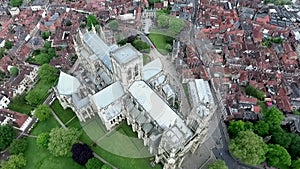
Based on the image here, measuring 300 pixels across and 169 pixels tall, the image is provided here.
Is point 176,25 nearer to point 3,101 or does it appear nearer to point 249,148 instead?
point 249,148

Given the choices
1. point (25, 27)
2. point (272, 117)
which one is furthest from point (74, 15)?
point (272, 117)

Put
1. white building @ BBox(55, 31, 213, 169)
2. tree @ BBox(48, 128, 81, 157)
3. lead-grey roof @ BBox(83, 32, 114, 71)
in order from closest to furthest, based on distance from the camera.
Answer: white building @ BBox(55, 31, 213, 169)
tree @ BBox(48, 128, 81, 157)
lead-grey roof @ BBox(83, 32, 114, 71)

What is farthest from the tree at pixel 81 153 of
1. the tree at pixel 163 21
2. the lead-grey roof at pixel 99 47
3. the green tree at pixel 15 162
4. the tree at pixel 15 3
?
the tree at pixel 15 3

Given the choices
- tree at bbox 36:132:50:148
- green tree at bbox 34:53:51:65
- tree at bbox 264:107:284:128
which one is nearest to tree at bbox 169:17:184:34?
tree at bbox 264:107:284:128

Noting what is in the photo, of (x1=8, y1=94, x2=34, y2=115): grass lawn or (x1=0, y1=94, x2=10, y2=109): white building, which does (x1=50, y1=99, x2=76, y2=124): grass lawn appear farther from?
(x1=0, y1=94, x2=10, y2=109): white building

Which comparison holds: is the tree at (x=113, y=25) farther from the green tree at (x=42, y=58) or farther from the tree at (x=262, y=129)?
the tree at (x=262, y=129)
